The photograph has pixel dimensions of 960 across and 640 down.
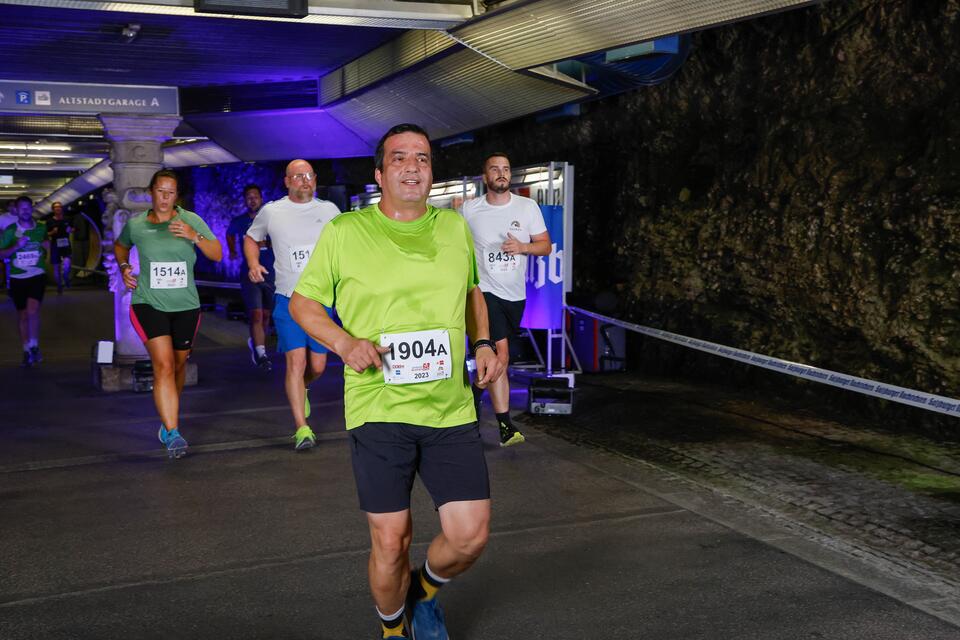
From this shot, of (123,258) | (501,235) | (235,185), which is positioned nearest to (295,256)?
(123,258)

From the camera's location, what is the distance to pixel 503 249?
704 centimetres

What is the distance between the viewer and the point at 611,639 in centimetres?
360

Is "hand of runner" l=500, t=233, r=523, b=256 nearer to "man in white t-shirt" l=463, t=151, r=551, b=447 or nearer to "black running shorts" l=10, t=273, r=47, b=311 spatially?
"man in white t-shirt" l=463, t=151, r=551, b=447

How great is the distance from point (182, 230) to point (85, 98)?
5383 millimetres

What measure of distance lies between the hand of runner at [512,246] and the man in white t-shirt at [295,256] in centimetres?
122

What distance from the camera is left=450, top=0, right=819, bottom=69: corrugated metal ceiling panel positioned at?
281 inches

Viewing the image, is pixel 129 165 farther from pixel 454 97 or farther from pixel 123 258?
pixel 123 258

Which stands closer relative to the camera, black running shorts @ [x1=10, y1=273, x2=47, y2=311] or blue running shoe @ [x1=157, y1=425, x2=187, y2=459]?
blue running shoe @ [x1=157, y1=425, x2=187, y2=459]

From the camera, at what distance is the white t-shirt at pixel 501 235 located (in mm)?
7074

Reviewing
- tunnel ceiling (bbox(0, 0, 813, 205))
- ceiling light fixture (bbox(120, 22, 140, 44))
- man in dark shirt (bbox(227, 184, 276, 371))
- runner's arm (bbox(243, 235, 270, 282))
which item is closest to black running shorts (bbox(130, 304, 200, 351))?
runner's arm (bbox(243, 235, 270, 282))

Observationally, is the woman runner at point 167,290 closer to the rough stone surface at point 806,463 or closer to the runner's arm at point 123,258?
the runner's arm at point 123,258

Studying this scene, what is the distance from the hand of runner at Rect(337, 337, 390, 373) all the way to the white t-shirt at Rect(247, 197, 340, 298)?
383cm

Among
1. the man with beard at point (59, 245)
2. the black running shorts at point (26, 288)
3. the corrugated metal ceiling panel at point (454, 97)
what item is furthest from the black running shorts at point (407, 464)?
the man with beard at point (59, 245)

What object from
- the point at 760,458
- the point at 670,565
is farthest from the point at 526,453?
the point at 670,565
